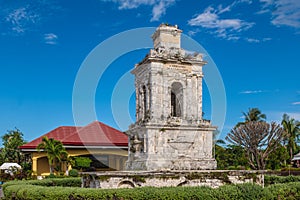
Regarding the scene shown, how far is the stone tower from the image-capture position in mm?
16250

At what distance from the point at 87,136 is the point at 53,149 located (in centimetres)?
391

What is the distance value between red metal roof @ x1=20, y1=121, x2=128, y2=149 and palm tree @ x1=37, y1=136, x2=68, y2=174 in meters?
1.54

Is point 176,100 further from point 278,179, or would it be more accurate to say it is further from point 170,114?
point 278,179

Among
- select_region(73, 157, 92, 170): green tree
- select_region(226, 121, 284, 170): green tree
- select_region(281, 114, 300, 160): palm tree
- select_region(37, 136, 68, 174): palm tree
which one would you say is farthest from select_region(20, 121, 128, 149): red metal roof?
select_region(281, 114, 300, 160): palm tree

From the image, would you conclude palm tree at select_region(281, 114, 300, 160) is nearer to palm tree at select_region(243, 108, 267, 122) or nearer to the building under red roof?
palm tree at select_region(243, 108, 267, 122)

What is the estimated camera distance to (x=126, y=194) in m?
12.0

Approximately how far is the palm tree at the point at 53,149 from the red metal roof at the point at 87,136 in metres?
1.54

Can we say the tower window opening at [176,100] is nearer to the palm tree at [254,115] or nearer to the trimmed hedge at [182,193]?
the trimmed hedge at [182,193]

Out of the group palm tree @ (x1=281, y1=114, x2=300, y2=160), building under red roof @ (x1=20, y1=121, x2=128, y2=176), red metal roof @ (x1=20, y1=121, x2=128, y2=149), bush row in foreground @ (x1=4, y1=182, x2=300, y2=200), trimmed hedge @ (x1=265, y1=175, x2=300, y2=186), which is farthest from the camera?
palm tree @ (x1=281, y1=114, x2=300, y2=160)

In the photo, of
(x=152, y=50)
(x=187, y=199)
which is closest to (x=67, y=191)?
(x=187, y=199)

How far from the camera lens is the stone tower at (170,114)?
16.2 m

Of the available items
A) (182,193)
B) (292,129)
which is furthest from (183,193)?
(292,129)

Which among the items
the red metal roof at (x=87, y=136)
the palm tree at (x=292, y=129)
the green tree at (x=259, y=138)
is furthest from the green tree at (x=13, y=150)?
the palm tree at (x=292, y=129)

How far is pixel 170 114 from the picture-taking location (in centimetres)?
1714
